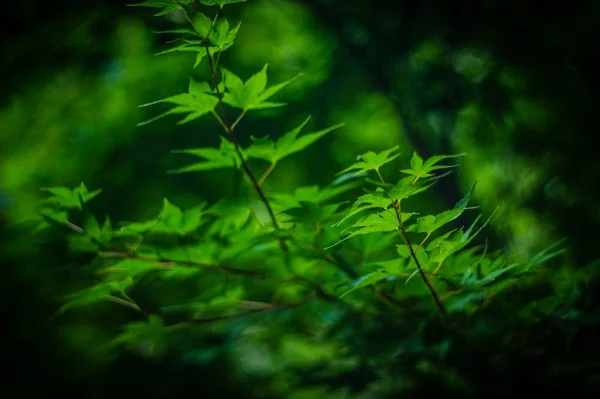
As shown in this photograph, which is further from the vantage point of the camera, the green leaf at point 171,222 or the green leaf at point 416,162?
the green leaf at point 171,222

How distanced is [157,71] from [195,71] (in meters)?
0.20

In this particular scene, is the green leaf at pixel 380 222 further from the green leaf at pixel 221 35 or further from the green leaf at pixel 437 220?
the green leaf at pixel 221 35

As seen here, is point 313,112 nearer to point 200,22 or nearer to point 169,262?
point 169,262

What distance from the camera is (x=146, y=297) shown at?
2717mm

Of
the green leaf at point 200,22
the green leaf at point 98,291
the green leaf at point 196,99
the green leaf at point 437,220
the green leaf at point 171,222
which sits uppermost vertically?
the green leaf at point 200,22

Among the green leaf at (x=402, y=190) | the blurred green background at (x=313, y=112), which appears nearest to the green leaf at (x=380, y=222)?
the green leaf at (x=402, y=190)

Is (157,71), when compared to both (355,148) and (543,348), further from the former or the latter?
(543,348)

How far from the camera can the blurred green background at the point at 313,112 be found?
1.33 m

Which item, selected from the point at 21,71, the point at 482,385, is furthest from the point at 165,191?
the point at 482,385

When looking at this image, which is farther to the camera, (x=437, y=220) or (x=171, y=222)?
(x=171, y=222)

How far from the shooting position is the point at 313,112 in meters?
2.12

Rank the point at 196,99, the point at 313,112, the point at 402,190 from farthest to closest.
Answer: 1. the point at 313,112
2. the point at 196,99
3. the point at 402,190

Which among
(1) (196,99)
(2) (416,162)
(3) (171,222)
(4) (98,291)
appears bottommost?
(4) (98,291)

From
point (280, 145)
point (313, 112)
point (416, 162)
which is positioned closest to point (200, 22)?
point (280, 145)
